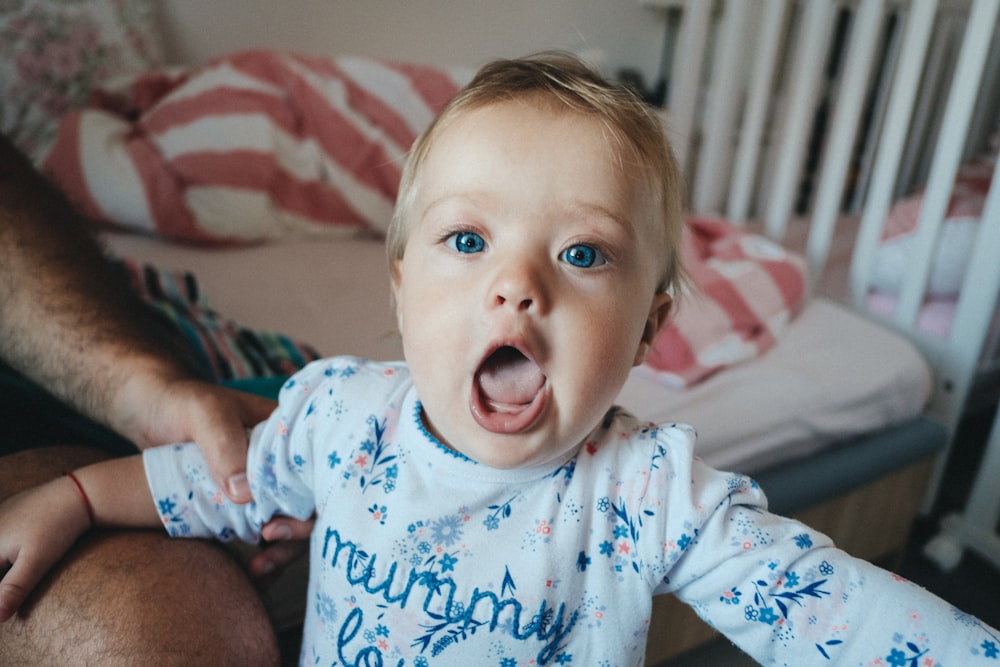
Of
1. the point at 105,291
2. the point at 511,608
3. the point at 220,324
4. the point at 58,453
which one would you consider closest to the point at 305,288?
the point at 220,324

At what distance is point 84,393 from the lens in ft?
2.60

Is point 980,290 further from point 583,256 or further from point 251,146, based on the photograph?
point 251,146

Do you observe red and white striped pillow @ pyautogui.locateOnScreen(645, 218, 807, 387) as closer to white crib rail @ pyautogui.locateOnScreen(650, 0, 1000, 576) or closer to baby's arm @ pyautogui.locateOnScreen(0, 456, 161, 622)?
white crib rail @ pyautogui.locateOnScreen(650, 0, 1000, 576)

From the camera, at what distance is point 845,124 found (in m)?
1.42

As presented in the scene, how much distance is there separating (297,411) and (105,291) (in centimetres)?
36

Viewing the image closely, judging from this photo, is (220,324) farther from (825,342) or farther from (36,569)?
(825,342)

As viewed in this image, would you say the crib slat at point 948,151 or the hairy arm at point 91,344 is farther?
the crib slat at point 948,151

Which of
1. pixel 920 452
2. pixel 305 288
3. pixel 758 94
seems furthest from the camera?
pixel 758 94

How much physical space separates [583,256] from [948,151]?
1023mm

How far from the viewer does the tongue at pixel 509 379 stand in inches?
20.7

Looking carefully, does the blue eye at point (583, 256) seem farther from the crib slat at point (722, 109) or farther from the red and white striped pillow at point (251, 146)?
the crib slat at point (722, 109)

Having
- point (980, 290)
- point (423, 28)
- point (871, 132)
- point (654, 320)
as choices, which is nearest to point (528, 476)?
point (654, 320)

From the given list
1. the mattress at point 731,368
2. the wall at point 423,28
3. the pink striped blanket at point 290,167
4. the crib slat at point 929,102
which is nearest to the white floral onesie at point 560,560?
the mattress at point 731,368

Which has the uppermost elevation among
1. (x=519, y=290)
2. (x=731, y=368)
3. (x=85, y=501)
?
(x=519, y=290)
